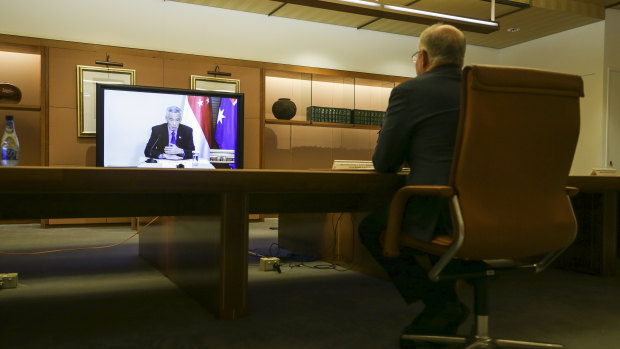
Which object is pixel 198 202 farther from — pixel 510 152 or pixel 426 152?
pixel 510 152

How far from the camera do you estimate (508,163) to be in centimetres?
136

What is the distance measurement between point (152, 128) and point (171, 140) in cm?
17

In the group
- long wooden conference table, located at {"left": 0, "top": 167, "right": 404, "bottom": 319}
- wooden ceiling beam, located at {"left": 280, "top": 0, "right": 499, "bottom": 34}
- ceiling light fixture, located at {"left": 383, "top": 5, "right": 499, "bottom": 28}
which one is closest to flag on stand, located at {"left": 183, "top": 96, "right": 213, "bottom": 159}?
long wooden conference table, located at {"left": 0, "top": 167, "right": 404, "bottom": 319}

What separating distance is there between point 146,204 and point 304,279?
1.03m

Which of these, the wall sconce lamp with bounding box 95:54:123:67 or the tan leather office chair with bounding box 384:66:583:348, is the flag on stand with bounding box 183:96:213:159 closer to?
the wall sconce lamp with bounding box 95:54:123:67

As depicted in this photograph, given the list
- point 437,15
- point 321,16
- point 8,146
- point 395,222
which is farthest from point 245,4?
point 395,222

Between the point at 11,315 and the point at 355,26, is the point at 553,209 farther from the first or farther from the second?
the point at 355,26

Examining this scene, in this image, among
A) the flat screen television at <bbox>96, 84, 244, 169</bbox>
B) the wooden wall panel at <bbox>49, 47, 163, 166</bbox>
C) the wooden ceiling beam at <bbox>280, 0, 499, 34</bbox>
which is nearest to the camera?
the flat screen television at <bbox>96, 84, 244, 169</bbox>

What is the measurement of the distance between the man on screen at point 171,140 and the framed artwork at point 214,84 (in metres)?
2.48

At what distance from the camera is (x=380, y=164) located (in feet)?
5.77

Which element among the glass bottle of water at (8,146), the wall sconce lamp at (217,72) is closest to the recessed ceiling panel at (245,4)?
the wall sconce lamp at (217,72)

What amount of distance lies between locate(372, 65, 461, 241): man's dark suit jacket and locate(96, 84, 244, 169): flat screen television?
7.40 ft

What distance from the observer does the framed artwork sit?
6.10 m

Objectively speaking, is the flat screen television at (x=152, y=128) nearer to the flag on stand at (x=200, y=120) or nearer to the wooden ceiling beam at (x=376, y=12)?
the flag on stand at (x=200, y=120)
